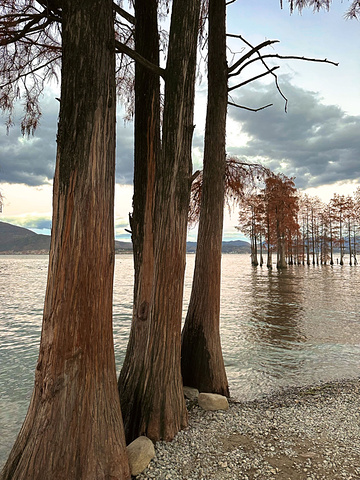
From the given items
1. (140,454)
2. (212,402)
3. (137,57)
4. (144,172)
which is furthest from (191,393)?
(137,57)

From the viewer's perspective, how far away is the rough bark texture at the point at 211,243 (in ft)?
14.4

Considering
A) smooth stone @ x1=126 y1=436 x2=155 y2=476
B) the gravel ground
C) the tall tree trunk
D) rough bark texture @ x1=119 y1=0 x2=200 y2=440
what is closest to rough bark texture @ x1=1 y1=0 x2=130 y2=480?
smooth stone @ x1=126 y1=436 x2=155 y2=476

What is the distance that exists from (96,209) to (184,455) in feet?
7.11

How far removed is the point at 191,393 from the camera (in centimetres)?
412

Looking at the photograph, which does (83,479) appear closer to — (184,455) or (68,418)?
(68,418)

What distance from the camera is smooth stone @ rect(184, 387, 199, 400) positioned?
4.07m

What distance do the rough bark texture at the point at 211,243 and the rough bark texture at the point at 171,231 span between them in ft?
3.77

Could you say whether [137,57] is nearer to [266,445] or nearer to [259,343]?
[266,445]

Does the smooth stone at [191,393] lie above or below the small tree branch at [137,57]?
below

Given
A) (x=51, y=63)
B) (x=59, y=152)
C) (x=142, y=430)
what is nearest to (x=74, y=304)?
(x=59, y=152)

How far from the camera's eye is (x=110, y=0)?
2584mm

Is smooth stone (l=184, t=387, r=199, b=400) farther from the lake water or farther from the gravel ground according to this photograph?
the lake water

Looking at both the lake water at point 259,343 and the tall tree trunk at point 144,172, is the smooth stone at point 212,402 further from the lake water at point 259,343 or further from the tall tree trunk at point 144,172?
the lake water at point 259,343

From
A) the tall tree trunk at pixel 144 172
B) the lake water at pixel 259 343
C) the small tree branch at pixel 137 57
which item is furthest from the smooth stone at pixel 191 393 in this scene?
the small tree branch at pixel 137 57
